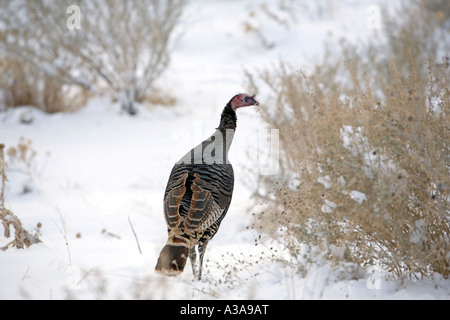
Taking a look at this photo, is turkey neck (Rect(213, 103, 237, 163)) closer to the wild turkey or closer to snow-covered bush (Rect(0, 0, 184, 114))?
the wild turkey

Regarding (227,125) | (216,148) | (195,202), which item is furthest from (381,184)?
(227,125)

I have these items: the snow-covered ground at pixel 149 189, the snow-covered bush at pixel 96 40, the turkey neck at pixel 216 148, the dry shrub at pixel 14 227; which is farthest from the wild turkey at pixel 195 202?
the snow-covered bush at pixel 96 40

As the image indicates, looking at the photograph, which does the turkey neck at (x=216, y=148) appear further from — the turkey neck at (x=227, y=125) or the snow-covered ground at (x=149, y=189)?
the snow-covered ground at (x=149, y=189)

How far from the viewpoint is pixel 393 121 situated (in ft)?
9.54

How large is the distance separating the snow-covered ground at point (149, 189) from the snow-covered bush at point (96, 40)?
1.72ft

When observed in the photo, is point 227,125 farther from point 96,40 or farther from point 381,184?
point 96,40

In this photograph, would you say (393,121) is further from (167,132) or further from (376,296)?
(167,132)

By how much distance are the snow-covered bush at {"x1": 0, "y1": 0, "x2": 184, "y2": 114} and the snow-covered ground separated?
525 mm

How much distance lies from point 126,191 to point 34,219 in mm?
1432

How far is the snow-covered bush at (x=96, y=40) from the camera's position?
8359 mm

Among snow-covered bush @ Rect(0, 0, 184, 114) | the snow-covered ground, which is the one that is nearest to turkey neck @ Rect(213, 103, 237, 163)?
the snow-covered ground

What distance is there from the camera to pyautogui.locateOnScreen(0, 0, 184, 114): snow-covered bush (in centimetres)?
836

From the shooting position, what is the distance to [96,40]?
28.3 feet

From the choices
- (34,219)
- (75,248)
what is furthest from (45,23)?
(75,248)
